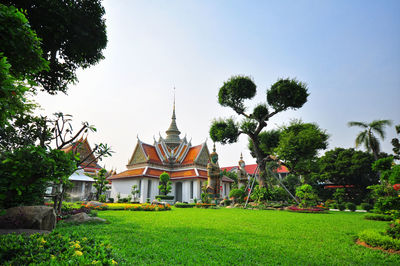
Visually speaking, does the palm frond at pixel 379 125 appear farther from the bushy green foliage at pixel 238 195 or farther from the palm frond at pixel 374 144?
the bushy green foliage at pixel 238 195

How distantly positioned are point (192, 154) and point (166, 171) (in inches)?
158

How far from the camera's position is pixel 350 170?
27109mm

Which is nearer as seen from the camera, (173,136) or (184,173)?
Result: (184,173)

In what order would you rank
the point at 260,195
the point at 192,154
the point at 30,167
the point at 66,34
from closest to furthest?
1. the point at 30,167
2. the point at 66,34
3. the point at 260,195
4. the point at 192,154

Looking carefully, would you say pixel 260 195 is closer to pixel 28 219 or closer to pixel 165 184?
pixel 165 184

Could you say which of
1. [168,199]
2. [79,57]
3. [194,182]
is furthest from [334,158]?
[79,57]

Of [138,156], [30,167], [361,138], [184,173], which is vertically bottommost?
[30,167]

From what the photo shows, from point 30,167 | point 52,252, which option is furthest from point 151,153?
point 30,167

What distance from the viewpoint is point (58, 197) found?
687 centimetres

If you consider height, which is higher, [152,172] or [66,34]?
[66,34]

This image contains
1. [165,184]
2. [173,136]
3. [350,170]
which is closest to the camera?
[165,184]

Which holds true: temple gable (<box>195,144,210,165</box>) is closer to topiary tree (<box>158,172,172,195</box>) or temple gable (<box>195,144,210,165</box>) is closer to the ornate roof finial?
the ornate roof finial

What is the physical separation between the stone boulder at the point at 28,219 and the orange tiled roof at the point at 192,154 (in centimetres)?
2138

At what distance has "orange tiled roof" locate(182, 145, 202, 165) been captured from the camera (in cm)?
2660
